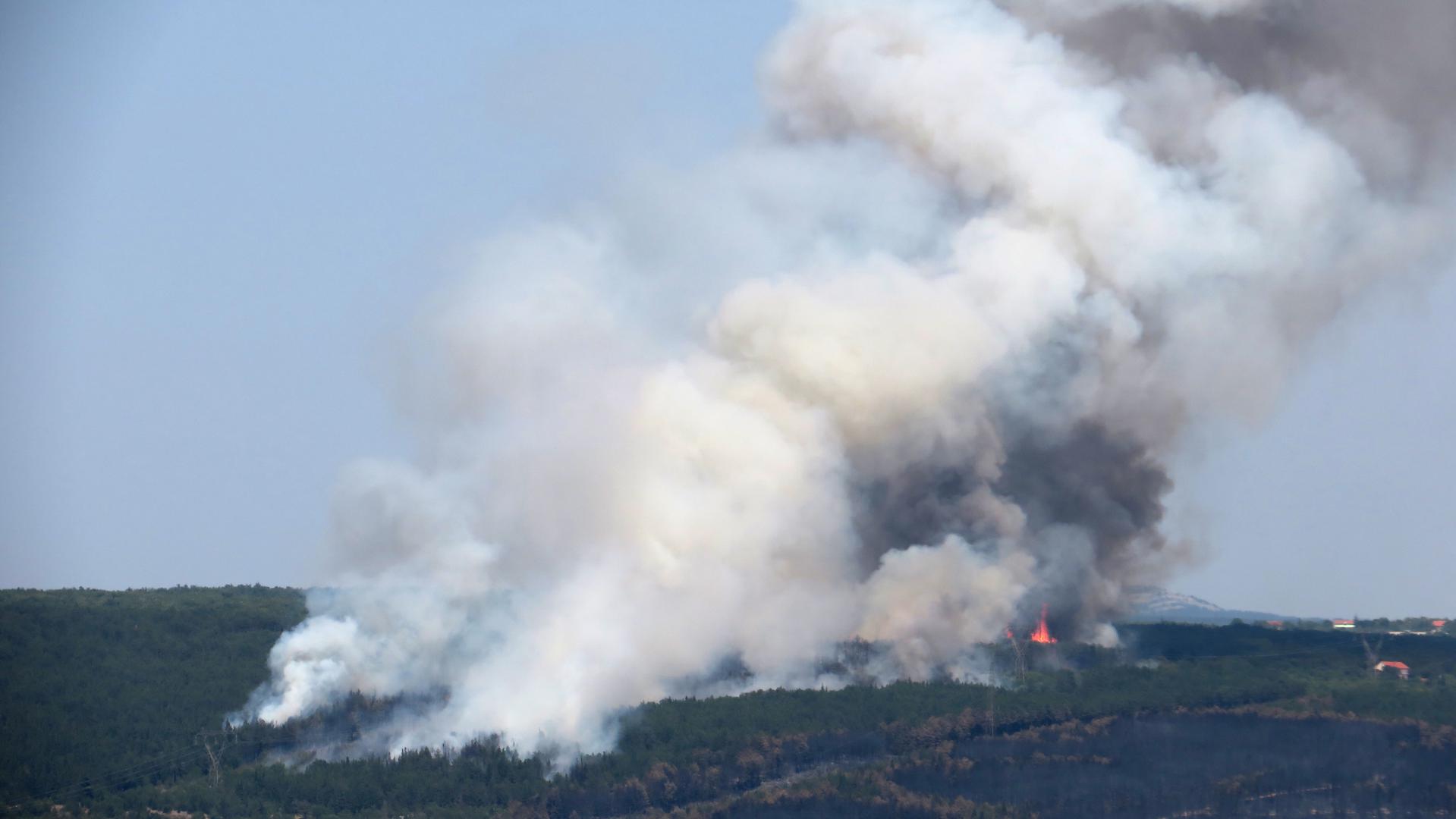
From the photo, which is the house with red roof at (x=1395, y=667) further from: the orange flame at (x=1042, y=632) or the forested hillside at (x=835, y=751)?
the orange flame at (x=1042, y=632)

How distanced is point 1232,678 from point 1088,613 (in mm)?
8268

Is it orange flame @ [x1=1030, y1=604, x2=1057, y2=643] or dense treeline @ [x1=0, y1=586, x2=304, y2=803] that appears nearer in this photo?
dense treeline @ [x1=0, y1=586, x2=304, y2=803]

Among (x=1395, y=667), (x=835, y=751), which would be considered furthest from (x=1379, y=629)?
(x=835, y=751)

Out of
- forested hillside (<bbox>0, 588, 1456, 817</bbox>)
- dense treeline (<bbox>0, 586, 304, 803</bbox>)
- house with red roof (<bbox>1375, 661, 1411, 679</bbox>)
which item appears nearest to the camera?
forested hillside (<bbox>0, 588, 1456, 817</bbox>)

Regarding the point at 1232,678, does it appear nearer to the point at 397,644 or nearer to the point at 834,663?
the point at 834,663

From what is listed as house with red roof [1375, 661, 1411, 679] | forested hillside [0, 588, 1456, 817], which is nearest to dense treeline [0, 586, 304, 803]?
forested hillside [0, 588, 1456, 817]

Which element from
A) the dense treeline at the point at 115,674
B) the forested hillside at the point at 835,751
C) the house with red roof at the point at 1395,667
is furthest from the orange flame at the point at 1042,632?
the dense treeline at the point at 115,674

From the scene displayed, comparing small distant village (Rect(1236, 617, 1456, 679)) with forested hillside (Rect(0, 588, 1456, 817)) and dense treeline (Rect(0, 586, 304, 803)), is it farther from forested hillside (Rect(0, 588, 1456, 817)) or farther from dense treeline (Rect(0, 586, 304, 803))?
dense treeline (Rect(0, 586, 304, 803))

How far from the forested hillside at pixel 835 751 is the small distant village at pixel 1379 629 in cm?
427

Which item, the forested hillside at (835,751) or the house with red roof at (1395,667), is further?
the house with red roof at (1395,667)

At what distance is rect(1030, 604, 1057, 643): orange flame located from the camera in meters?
112

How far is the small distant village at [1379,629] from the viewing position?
117438 mm

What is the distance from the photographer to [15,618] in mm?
118938

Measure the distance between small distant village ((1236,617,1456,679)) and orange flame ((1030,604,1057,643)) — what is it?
17.3 metres
